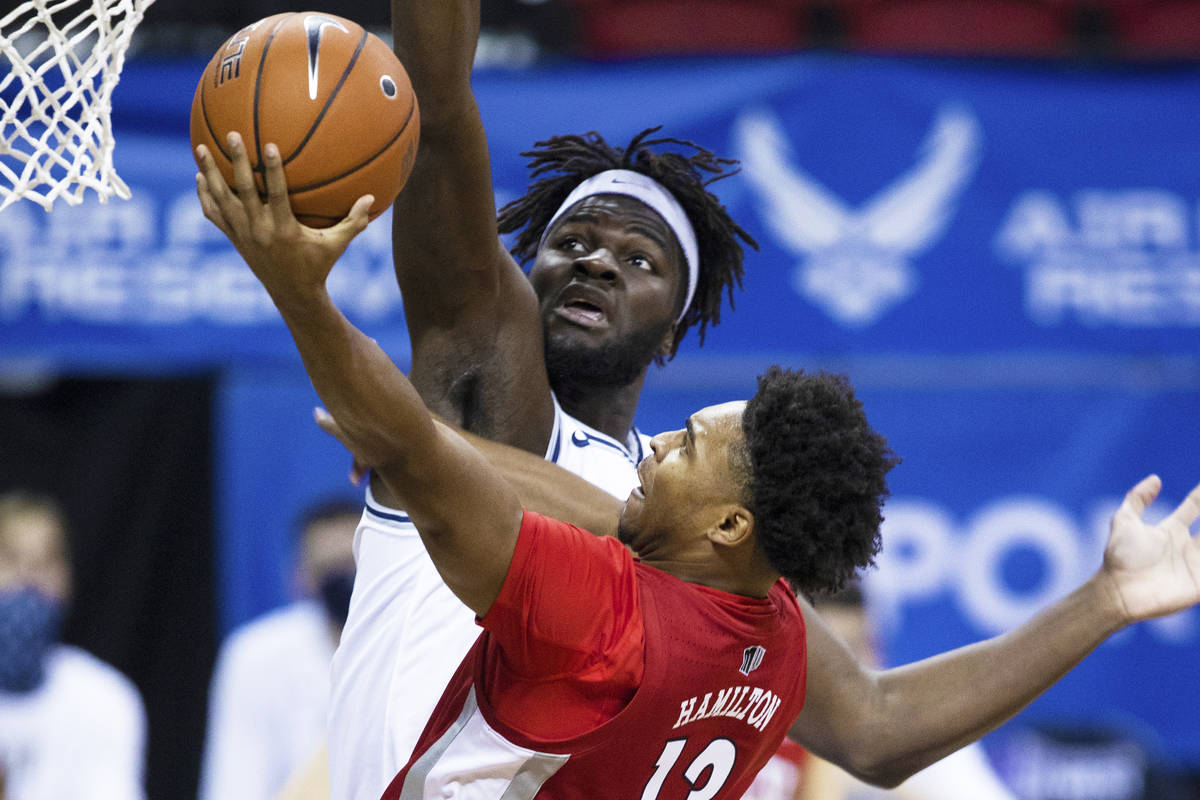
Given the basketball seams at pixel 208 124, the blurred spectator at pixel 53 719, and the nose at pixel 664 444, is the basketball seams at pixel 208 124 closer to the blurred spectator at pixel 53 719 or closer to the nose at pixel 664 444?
the nose at pixel 664 444

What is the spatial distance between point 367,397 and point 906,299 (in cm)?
460

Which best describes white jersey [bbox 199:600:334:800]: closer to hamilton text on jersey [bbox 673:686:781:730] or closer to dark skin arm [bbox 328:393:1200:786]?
dark skin arm [bbox 328:393:1200:786]

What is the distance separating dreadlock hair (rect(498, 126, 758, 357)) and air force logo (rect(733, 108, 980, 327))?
2.77 m

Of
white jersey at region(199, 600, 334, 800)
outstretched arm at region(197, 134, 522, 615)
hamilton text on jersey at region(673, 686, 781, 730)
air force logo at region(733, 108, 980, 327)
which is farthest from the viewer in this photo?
air force logo at region(733, 108, 980, 327)

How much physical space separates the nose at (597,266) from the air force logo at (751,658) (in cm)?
101

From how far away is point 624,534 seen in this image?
251 cm

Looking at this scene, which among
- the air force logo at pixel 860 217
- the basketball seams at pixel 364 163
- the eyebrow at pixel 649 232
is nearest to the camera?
the basketball seams at pixel 364 163

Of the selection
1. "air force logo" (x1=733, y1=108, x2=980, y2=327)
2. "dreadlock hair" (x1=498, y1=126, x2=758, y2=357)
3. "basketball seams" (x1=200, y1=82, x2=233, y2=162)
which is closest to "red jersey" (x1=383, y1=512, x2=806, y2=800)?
"basketball seams" (x1=200, y1=82, x2=233, y2=162)

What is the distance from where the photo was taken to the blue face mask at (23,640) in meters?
5.79

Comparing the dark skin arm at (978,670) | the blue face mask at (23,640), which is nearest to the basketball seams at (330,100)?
the dark skin arm at (978,670)

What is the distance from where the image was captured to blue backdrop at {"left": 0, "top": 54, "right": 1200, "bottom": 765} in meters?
6.17

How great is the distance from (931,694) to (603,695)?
1020 mm

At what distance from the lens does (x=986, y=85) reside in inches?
253

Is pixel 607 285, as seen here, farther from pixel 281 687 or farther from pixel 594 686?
pixel 281 687
